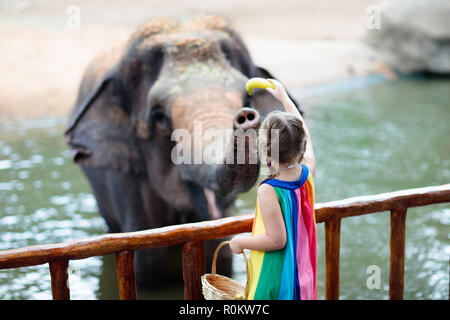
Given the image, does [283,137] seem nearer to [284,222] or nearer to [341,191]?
[284,222]

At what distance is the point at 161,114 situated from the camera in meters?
3.06

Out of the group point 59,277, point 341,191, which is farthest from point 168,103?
point 341,191

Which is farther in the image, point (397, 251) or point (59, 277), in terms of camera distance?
point (397, 251)

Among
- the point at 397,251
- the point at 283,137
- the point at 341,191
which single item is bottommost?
the point at 341,191

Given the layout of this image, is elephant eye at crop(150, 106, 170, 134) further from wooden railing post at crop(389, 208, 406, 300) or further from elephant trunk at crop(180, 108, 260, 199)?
wooden railing post at crop(389, 208, 406, 300)

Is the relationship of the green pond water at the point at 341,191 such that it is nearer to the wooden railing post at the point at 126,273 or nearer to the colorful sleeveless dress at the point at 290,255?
the wooden railing post at the point at 126,273

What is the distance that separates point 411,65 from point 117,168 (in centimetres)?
1061

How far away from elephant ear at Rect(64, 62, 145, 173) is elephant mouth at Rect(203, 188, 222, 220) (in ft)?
1.72

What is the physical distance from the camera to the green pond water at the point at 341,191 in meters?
3.69

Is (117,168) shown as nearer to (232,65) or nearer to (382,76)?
(232,65)

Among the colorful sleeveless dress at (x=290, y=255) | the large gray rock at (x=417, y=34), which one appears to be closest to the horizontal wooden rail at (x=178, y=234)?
the colorful sleeveless dress at (x=290, y=255)

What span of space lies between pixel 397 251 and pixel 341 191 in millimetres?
2775

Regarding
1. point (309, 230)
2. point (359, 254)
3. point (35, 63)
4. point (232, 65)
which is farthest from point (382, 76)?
point (309, 230)
